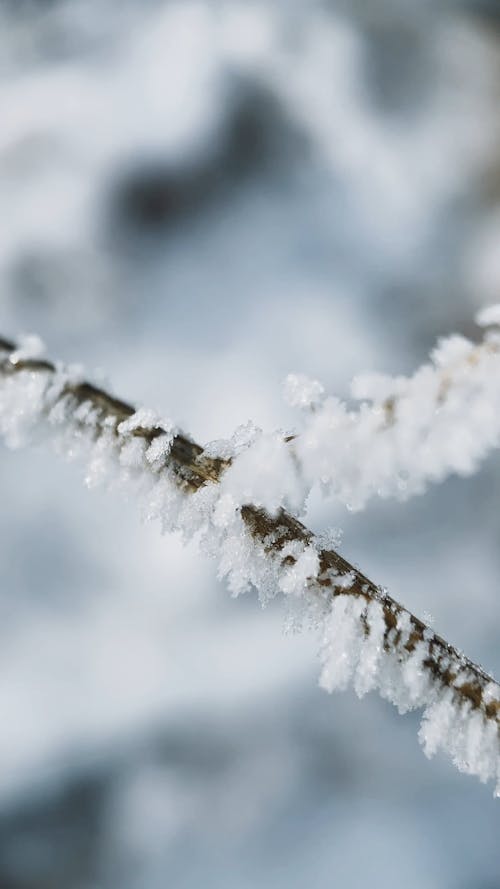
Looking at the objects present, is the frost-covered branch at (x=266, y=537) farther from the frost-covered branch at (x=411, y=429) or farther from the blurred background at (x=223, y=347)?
the blurred background at (x=223, y=347)

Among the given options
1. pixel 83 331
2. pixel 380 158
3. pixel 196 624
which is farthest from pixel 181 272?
pixel 196 624

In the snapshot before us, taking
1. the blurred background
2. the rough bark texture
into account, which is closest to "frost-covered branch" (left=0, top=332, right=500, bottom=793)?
the rough bark texture

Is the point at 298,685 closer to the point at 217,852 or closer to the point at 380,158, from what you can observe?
the point at 217,852

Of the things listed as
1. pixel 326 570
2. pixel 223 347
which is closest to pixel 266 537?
pixel 326 570

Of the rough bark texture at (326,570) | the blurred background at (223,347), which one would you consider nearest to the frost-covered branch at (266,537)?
the rough bark texture at (326,570)

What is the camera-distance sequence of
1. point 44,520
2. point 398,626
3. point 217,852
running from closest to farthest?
1. point 398,626
2. point 217,852
3. point 44,520
